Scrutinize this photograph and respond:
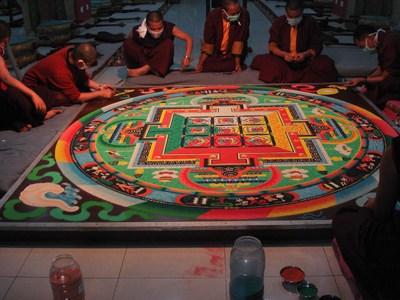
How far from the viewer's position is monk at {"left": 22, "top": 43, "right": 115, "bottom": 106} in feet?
12.8

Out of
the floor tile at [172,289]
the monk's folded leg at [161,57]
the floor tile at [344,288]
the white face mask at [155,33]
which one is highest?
the white face mask at [155,33]

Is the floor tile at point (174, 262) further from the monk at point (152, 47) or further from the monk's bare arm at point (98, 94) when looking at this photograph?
the monk at point (152, 47)

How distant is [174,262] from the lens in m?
2.30

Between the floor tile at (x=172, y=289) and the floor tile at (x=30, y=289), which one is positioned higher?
the floor tile at (x=172, y=289)

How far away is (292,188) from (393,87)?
1.98 meters

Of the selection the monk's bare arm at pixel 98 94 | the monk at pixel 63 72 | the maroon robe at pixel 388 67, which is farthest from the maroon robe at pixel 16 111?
the maroon robe at pixel 388 67

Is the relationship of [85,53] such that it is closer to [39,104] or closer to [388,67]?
[39,104]

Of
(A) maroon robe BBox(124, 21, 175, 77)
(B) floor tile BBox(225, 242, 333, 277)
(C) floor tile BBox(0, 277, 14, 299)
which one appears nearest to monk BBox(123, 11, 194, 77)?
(A) maroon robe BBox(124, 21, 175, 77)

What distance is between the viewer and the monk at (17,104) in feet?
12.0

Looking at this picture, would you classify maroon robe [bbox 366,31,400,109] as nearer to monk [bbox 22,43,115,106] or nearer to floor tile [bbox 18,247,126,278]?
monk [bbox 22,43,115,106]

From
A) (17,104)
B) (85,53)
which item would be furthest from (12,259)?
(85,53)

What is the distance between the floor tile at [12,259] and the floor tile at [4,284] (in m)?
0.04

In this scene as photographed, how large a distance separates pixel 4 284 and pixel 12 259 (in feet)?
0.66

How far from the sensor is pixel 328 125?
365 centimetres
